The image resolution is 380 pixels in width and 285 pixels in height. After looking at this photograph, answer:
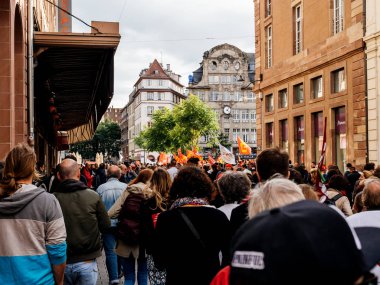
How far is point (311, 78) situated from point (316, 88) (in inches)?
22.1

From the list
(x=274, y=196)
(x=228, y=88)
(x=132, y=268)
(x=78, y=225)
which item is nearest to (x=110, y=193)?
(x=132, y=268)

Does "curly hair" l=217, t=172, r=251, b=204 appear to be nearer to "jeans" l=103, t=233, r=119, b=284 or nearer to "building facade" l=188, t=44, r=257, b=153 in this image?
"jeans" l=103, t=233, r=119, b=284

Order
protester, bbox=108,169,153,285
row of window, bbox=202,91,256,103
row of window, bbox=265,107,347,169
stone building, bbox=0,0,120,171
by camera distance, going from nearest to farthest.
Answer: protester, bbox=108,169,153,285 → stone building, bbox=0,0,120,171 → row of window, bbox=265,107,347,169 → row of window, bbox=202,91,256,103

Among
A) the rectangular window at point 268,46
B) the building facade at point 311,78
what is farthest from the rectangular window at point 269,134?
the rectangular window at point 268,46

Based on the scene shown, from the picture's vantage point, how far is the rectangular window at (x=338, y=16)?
25641 mm

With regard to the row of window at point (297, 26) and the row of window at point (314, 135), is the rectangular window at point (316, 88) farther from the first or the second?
the row of window at point (297, 26)

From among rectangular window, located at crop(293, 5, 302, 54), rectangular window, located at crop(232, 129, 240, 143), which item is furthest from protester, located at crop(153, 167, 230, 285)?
rectangular window, located at crop(232, 129, 240, 143)

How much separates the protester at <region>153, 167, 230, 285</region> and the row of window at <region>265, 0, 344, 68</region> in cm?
2260

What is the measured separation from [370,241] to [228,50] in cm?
9116

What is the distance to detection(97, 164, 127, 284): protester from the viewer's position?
28.1 ft

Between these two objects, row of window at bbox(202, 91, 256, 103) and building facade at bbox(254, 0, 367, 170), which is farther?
row of window at bbox(202, 91, 256, 103)

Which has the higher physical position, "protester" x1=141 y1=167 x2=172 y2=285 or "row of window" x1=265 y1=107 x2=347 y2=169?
"row of window" x1=265 y1=107 x2=347 y2=169

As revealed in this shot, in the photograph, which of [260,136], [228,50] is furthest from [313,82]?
[228,50]

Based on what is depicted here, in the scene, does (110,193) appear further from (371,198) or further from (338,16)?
(338,16)
